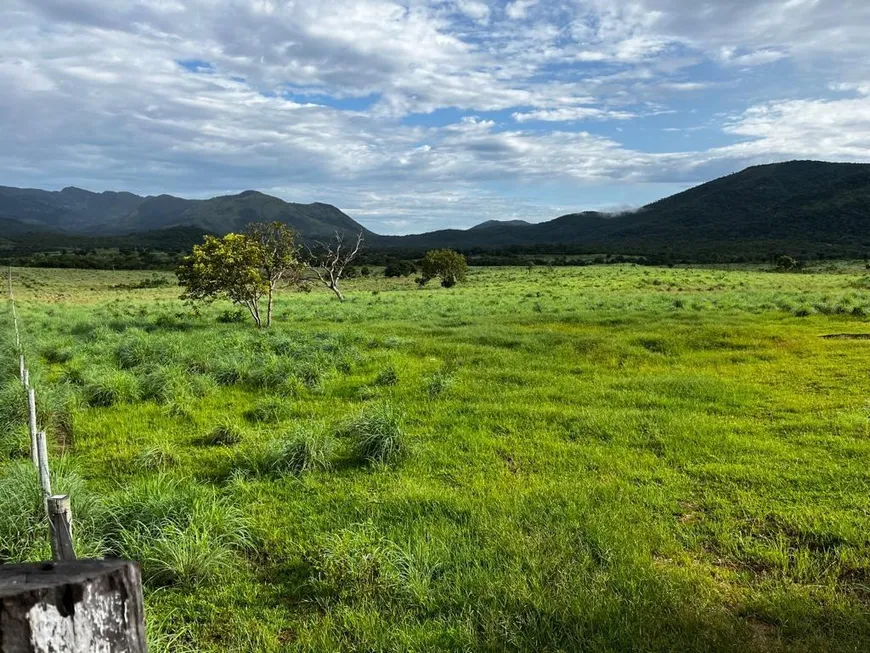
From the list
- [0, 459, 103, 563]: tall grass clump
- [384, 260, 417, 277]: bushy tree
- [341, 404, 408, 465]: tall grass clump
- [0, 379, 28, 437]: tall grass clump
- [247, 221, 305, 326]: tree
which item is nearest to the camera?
[0, 459, 103, 563]: tall grass clump

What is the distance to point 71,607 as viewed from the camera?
1.41 meters

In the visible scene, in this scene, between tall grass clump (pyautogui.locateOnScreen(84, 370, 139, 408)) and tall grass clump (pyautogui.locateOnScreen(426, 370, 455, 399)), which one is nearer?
tall grass clump (pyautogui.locateOnScreen(84, 370, 139, 408))

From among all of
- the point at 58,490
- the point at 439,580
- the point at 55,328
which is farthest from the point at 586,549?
the point at 55,328

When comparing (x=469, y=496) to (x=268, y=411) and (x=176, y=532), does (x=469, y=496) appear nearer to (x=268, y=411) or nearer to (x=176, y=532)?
(x=176, y=532)

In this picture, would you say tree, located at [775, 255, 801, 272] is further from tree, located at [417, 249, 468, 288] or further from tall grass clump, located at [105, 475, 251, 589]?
tall grass clump, located at [105, 475, 251, 589]

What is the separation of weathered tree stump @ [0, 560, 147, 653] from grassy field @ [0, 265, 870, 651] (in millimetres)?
3313

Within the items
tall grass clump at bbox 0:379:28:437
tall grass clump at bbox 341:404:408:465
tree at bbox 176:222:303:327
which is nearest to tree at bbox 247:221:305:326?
tree at bbox 176:222:303:327

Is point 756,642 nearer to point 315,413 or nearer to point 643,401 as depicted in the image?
point 643,401

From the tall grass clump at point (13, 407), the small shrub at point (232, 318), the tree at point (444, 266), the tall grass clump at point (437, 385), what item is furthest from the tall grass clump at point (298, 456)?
the tree at point (444, 266)

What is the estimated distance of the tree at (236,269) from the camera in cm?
2517

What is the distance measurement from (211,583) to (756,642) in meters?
4.63

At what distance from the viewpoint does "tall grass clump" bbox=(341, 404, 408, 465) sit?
27.1 ft

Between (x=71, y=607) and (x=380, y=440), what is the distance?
703cm

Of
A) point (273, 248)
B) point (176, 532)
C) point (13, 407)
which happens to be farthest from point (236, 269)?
point (176, 532)
